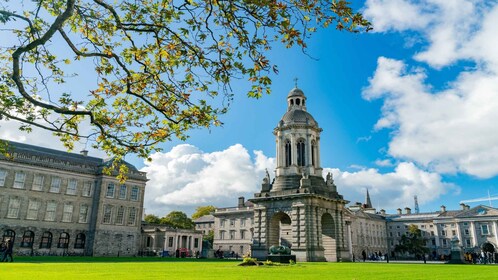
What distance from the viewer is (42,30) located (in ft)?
33.0

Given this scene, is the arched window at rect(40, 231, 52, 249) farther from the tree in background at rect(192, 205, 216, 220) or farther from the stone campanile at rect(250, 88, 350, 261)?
the tree in background at rect(192, 205, 216, 220)

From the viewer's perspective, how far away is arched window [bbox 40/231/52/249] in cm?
5119

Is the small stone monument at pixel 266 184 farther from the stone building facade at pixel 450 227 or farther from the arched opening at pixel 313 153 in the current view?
the stone building facade at pixel 450 227

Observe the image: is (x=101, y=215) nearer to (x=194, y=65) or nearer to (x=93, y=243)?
(x=93, y=243)

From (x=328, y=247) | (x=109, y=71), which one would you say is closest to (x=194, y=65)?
(x=109, y=71)

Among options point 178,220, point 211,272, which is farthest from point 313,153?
point 178,220

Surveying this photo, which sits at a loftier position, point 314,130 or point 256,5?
point 314,130

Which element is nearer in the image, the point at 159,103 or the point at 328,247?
the point at 159,103

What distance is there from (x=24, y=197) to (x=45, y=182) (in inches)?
128

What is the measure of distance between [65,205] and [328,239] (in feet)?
122

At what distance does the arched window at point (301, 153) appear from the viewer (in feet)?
147

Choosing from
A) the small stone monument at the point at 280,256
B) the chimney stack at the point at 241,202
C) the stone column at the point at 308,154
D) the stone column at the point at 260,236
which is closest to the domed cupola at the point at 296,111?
the stone column at the point at 308,154

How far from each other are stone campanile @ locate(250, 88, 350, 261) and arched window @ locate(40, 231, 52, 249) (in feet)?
97.6

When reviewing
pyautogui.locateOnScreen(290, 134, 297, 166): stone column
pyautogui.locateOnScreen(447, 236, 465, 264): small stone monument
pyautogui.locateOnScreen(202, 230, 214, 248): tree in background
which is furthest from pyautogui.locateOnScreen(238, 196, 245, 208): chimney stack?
pyautogui.locateOnScreen(447, 236, 465, 264): small stone monument
